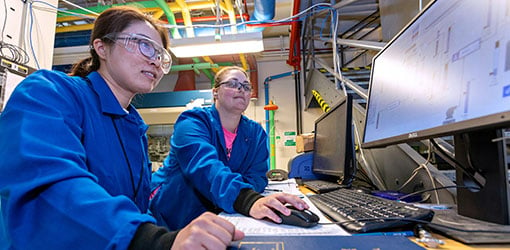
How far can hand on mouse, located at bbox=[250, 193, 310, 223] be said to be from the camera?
59 centimetres

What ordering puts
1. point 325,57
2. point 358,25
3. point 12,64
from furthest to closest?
point 325,57, point 358,25, point 12,64

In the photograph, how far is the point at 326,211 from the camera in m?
0.66

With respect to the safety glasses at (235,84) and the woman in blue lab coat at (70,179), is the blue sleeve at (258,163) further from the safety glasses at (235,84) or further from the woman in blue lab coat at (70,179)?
the woman in blue lab coat at (70,179)

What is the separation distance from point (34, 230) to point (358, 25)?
4248mm

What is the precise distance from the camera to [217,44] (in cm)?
251

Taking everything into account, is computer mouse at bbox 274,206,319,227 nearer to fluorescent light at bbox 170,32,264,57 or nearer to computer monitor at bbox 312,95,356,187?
computer monitor at bbox 312,95,356,187

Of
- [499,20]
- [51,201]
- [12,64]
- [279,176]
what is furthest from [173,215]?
[12,64]

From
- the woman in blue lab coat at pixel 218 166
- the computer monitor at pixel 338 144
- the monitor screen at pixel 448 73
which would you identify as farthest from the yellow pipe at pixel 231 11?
the monitor screen at pixel 448 73

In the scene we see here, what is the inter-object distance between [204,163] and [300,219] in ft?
1.34

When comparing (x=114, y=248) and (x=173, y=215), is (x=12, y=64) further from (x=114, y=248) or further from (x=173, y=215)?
(x=114, y=248)

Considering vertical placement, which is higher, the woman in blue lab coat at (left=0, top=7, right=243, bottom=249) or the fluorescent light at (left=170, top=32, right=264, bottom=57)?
the fluorescent light at (left=170, top=32, right=264, bottom=57)

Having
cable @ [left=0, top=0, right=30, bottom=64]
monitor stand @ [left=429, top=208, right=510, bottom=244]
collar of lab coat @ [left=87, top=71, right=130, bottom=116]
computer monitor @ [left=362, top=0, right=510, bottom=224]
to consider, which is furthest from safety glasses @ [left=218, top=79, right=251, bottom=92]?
cable @ [left=0, top=0, right=30, bottom=64]

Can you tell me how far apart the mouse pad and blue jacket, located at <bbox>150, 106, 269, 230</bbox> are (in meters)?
0.28

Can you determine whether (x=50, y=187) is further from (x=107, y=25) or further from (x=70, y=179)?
(x=107, y=25)
